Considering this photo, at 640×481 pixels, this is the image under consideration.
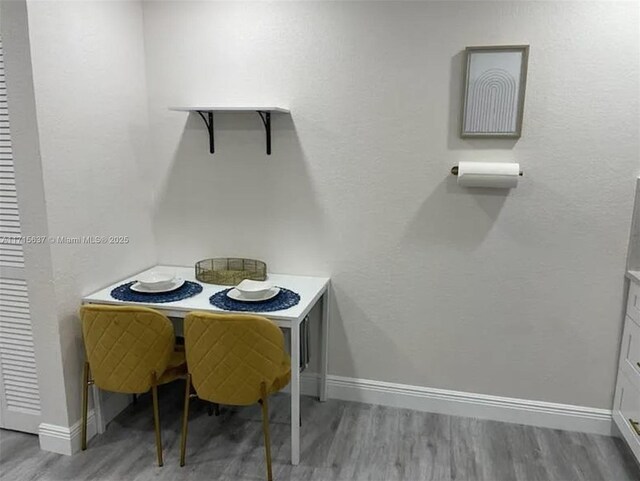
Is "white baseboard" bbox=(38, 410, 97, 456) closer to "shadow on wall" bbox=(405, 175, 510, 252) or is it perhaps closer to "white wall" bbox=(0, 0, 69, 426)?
"white wall" bbox=(0, 0, 69, 426)

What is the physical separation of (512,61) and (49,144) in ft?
6.79

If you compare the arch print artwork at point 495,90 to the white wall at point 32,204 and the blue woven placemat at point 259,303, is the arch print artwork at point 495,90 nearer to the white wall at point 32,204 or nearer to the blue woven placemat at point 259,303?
the blue woven placemat at point 259,303

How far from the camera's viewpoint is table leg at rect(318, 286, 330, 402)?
255 cm

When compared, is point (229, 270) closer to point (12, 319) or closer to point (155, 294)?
point (155, 294)

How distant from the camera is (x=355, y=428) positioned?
242 centimetres

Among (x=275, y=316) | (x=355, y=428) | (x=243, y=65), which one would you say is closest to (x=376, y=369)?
(x=355, y=428)

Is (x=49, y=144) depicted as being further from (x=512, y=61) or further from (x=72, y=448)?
(x=512, y=61)

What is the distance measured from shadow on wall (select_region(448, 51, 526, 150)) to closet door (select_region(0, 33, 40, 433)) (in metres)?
1.96

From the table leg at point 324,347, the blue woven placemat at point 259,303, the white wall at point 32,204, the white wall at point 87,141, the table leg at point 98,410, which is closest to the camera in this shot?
the white wall at point 32,204

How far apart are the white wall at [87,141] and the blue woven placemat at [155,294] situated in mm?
123

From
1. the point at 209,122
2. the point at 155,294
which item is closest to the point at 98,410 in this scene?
the point at 155,294

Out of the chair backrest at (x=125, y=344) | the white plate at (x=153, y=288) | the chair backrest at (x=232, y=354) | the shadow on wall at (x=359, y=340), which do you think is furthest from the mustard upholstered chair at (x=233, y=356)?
the shadow on wall at (x=359, y=340)

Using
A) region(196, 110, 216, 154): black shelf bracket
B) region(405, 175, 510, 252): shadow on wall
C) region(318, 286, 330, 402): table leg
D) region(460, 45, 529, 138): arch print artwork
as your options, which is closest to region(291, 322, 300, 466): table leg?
region(318, 286, 330, 402): table leg

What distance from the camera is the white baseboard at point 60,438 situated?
7.16 ft
